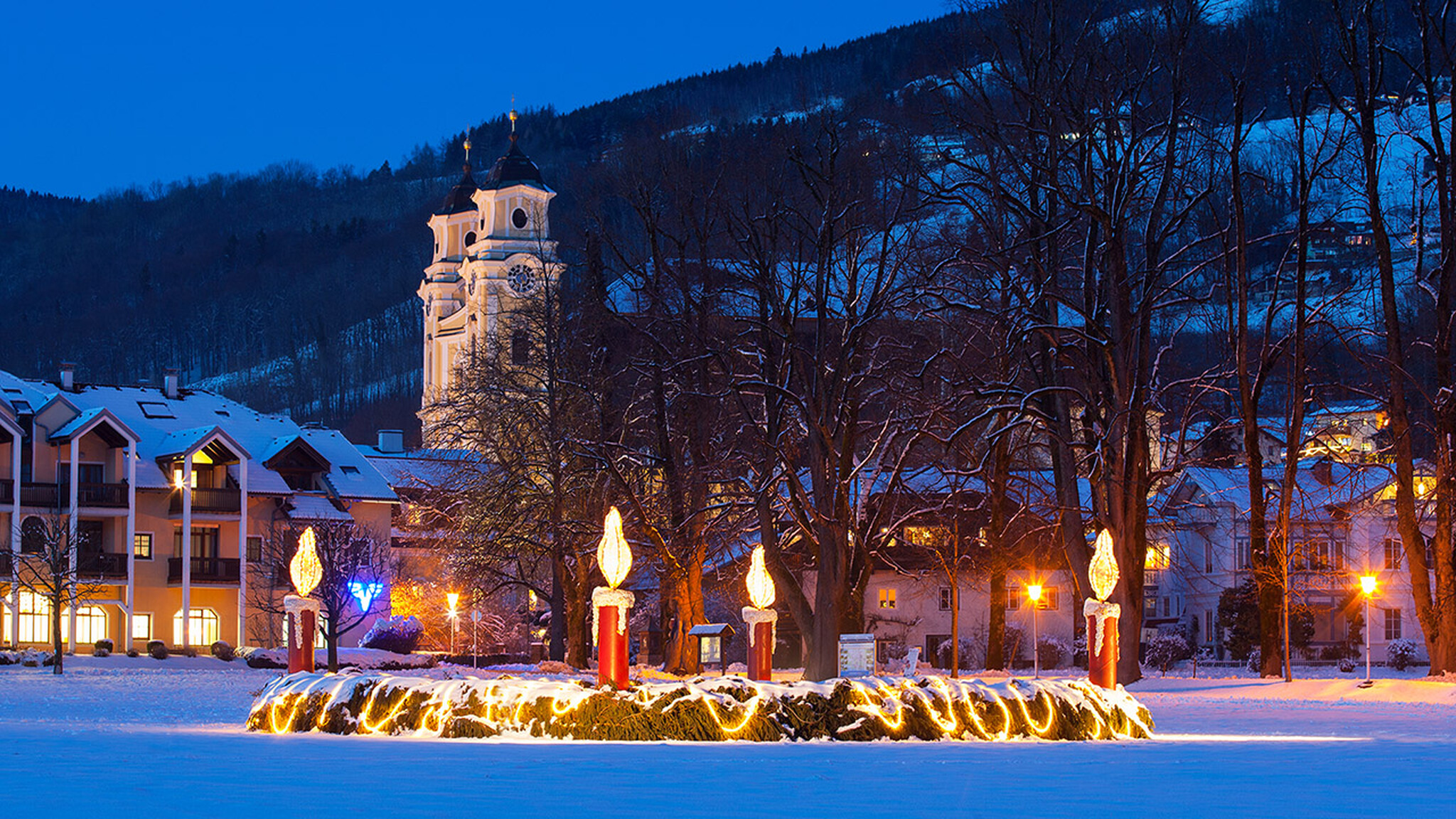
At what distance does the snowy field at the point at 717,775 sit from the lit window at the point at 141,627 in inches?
1673

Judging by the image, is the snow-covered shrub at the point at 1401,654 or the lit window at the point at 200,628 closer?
the snow-covered shrub at the point at 1401,654

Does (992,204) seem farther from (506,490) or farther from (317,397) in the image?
(317,397)

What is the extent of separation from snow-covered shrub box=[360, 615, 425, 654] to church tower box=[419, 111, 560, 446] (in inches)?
1562

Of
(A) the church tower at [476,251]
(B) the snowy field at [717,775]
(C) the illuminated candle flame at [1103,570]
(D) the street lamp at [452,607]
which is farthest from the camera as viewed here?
(A) the church tower at [476,251]

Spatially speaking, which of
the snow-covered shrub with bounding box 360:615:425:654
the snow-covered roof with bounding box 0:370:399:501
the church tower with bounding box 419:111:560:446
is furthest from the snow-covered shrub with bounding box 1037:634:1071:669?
the church tower with bounding box 419:111:560:446

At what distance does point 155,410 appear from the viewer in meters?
70.6

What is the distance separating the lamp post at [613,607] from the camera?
67.0 ft

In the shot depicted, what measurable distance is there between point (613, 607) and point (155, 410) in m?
54.5

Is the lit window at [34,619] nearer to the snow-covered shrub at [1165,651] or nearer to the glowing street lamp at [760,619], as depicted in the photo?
the snow-covered shrub at [1165,651]

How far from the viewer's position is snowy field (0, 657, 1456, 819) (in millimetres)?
12031

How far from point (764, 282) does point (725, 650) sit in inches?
743

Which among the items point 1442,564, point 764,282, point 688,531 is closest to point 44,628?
point 688,531

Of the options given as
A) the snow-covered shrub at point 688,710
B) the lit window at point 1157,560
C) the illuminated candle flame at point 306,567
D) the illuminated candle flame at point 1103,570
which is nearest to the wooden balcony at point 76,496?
the lit window at point 1157,560

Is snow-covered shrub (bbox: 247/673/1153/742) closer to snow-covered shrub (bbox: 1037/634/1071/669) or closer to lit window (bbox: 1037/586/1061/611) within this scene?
snow-covered shrub (bbox: 1037/634/1071/669)
